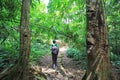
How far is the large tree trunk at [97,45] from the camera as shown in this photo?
600cm

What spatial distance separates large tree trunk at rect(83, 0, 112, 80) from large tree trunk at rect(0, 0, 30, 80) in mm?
1979

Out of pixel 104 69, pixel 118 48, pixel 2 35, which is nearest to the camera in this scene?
pixel 104 69

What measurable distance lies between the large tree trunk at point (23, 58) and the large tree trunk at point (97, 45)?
1.98 meters

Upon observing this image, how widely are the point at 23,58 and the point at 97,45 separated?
238cm

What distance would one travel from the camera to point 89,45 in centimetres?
619

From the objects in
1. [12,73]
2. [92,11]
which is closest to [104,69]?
[92,11]

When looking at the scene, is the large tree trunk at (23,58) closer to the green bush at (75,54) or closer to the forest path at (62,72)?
the forest path at (62,72)

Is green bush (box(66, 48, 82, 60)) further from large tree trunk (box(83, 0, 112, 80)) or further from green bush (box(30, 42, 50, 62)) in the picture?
large tree trunk (box(83, 0, 112, 80))

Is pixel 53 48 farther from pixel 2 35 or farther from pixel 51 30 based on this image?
pixel 2 35

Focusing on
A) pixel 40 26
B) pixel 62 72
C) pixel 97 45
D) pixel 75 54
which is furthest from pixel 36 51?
pixel 97 45

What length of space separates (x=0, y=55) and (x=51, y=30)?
2.34 m

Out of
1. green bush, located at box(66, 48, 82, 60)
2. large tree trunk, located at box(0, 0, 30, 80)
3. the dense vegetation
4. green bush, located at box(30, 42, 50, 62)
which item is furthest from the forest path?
green bush, located at box(66, 48, 82, 60)

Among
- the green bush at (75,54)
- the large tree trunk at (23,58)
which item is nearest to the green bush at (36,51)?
the green bush at (75,54)

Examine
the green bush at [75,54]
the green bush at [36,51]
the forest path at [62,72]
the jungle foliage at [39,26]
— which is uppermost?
the jungle foliage at [39,26]
